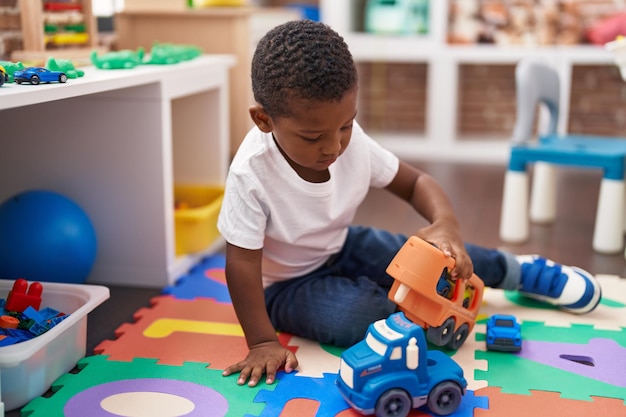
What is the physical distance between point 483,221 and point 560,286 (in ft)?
2.21

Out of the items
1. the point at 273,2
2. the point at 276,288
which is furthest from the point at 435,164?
the point at 276,288

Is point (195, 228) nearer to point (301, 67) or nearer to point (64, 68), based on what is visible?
point (64, 68)

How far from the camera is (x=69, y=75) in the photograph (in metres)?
1.21

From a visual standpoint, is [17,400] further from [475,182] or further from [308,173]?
[475,182]

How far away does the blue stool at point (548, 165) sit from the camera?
5.64 feet

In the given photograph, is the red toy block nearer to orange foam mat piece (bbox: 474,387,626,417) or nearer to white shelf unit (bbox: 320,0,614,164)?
orange foam mat piece (bbox: 474,387,626,417)

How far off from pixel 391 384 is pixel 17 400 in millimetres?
518

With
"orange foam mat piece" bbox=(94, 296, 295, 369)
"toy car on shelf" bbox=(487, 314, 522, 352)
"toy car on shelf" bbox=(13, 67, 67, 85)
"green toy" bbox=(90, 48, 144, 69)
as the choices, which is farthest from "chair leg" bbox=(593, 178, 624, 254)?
"toy car on shelf" bbox=(13, 67, 67, 85)

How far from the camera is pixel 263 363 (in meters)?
1.09

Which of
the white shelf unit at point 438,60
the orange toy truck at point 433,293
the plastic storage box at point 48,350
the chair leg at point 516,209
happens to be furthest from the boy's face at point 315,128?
the white shelf unit at point 438,60

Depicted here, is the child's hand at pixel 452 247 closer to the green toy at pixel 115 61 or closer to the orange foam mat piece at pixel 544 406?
the orange foam mat piece at pixel 544 406

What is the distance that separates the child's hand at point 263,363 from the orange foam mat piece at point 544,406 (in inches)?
11.1

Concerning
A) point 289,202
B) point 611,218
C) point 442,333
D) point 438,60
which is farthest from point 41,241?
point 438,60

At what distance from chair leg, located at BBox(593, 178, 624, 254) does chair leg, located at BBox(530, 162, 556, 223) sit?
0.26m
